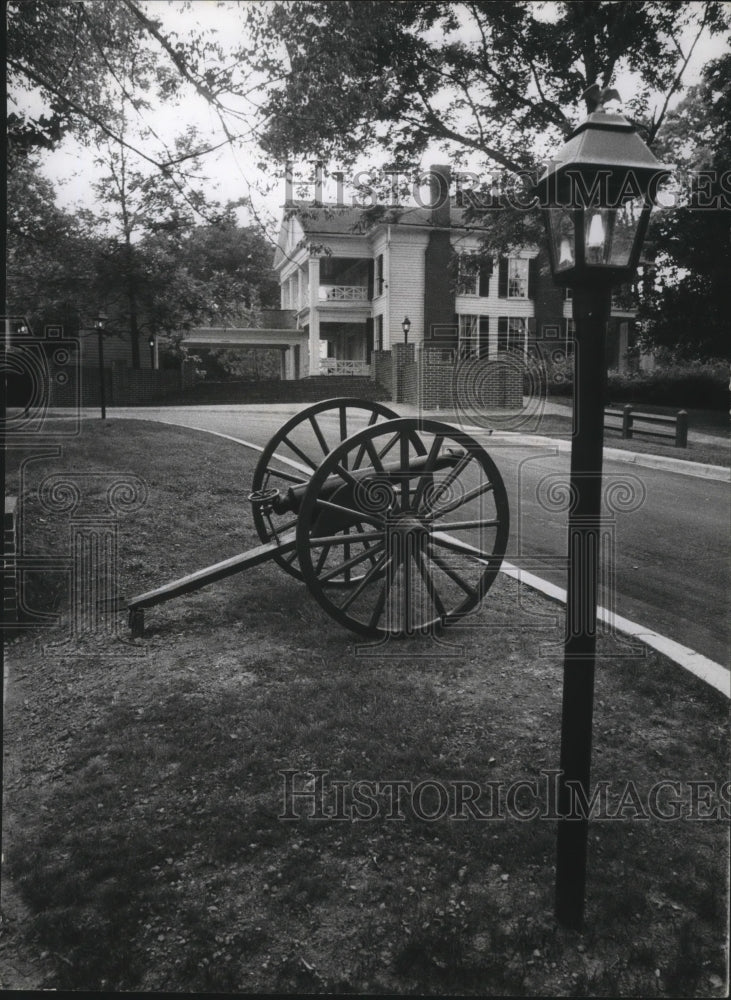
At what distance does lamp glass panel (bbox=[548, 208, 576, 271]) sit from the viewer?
195cm

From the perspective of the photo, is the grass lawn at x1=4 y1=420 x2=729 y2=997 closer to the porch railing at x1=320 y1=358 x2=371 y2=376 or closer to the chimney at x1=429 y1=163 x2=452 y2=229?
the porch railing at x1=320 y1=358 x2=371 y2=376

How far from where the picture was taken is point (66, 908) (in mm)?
→ 2127

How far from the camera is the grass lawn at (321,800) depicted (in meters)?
2.03

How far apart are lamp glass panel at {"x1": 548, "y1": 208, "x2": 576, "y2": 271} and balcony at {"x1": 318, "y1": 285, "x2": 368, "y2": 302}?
45.2 inches

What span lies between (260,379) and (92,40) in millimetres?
1452

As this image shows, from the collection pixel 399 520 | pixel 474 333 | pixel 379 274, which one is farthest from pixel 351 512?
pixel 379 274

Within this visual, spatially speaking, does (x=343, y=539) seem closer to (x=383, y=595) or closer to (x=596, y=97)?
(x=383, y=595)

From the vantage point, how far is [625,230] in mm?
1926

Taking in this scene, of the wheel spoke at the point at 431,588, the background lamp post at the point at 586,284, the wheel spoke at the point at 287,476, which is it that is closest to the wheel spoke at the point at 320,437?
the wheel spoke at the point at 287,476

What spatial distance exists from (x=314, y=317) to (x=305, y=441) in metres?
1.15

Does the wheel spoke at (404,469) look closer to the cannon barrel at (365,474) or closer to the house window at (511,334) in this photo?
the cannon barrel at (365,474)

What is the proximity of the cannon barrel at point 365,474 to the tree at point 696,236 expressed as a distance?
1.18 m

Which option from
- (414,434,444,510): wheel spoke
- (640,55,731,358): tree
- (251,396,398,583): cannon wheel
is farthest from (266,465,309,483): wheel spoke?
(640,55,731,358): tree

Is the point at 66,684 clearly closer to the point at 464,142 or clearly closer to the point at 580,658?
the point at 580,658
